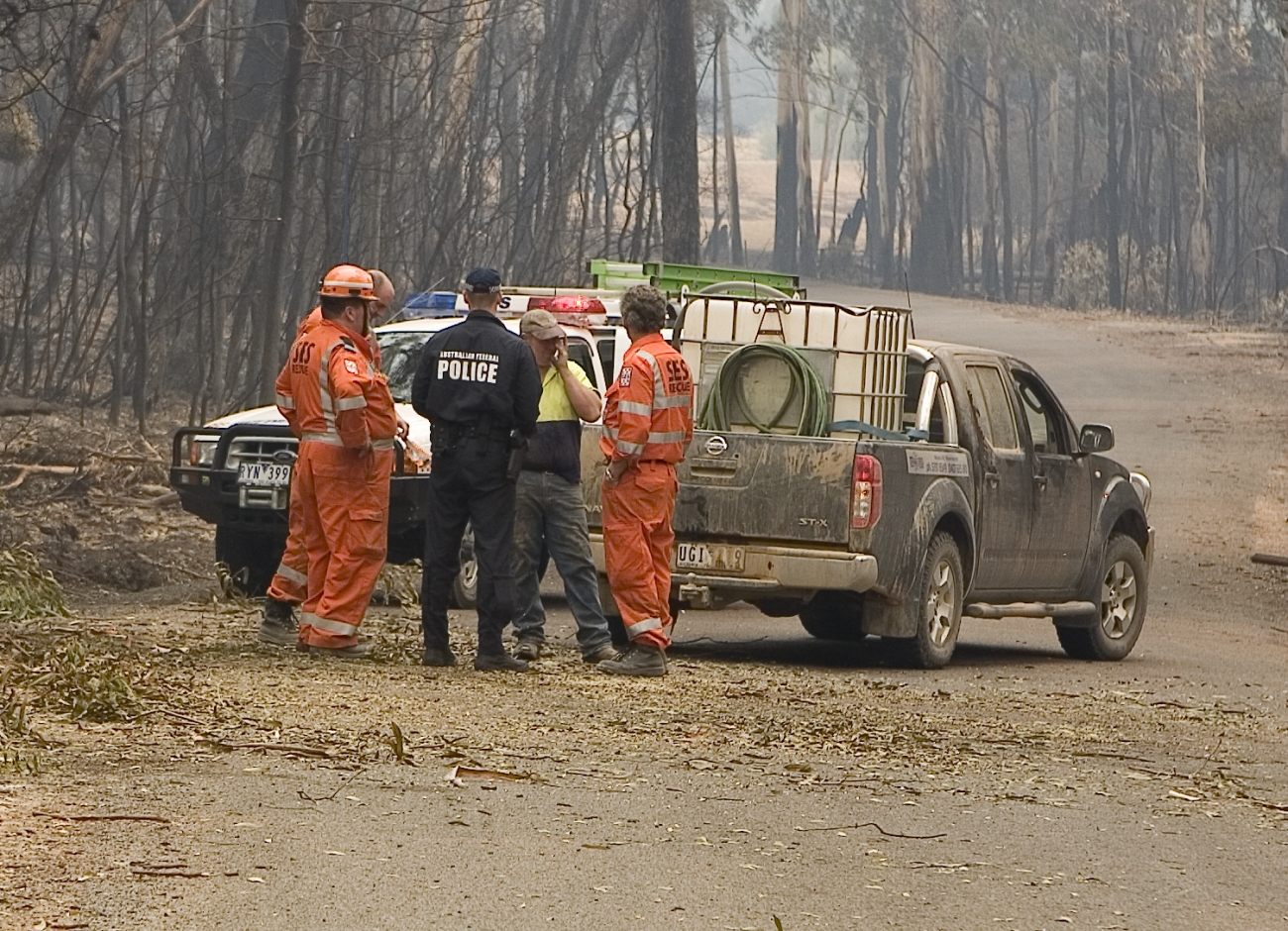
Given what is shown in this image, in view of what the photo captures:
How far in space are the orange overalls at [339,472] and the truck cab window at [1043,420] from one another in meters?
4.23

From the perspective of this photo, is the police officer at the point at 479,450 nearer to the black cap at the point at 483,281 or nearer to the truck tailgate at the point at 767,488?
the black cap at the point at 483,281

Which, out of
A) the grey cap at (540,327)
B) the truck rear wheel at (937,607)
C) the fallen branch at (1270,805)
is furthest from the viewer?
the truck rear wheel at (937,607)

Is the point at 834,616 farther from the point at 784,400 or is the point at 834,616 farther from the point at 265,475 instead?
the point at 265,475

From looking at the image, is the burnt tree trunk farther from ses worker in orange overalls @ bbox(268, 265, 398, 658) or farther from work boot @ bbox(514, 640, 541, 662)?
ses worker in orange overalls @ bbox(268, 265, 398, 658)

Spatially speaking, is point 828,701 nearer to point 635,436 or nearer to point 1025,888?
point 635,436

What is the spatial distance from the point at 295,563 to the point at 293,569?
4 cm

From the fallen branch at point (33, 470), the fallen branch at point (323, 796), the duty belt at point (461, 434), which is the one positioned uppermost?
the duty belt at point (461, 434)

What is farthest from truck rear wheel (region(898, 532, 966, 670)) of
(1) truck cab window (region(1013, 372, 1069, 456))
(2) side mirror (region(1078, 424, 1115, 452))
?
(2) side mirror (region(1078, 424, 1115, 452))

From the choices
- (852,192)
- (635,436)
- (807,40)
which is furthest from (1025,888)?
(852,192)

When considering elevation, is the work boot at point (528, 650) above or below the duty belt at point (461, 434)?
below

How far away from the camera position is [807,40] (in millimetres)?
73375

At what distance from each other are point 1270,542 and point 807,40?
179 feet

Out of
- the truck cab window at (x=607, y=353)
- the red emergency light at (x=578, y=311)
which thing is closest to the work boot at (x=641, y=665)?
the truck cab window at (x=607, y=353)

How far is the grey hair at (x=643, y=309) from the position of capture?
429 inches
